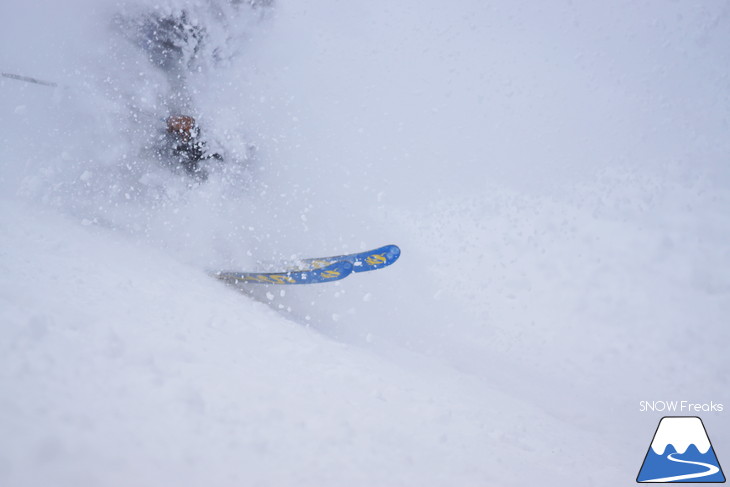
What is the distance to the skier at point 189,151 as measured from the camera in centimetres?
523

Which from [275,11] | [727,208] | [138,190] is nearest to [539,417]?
[727,208]

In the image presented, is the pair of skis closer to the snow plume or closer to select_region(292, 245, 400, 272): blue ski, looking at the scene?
select_region(292, 245, 400, 272): blue ski

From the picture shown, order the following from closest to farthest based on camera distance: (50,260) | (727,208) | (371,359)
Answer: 1. (50,260)
2. (371,359)
3. (727,208)

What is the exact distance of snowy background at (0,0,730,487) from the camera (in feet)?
10.9

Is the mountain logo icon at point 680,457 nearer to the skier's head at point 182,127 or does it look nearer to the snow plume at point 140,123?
the snow plume at point 140,123

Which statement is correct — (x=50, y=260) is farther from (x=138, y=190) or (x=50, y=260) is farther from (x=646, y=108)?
(x=646, y=108)

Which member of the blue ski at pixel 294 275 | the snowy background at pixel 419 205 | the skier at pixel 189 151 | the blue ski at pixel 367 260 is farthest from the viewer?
the skier at pixel 189 151

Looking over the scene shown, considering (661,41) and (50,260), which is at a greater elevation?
(661,41)

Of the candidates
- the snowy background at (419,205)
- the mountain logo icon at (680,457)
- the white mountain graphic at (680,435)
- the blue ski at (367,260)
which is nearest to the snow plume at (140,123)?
the snowy background at (419,205)

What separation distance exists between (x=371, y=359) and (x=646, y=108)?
16.4 ft

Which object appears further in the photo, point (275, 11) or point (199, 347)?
point (275, 11)

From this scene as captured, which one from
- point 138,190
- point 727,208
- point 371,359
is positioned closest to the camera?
point 371,359

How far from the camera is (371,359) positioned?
382cm

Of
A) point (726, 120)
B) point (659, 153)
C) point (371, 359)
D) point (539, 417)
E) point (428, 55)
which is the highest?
point (428, 55)
